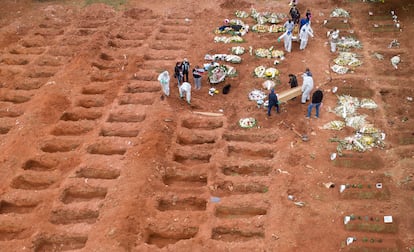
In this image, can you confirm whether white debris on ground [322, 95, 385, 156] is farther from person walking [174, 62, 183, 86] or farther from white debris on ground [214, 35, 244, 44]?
white debris on ground [214, 35, 244, 44]

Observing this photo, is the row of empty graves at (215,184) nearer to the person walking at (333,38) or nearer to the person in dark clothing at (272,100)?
the person in dark clothing at (272,100)

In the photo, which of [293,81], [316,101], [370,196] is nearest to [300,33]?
[293,81]

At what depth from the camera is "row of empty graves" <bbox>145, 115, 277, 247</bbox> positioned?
963 centimetres

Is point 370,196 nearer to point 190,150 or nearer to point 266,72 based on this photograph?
point 190,150

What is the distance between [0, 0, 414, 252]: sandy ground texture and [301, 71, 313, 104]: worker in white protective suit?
0.62 metres

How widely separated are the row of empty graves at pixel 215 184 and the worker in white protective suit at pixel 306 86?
2132mm

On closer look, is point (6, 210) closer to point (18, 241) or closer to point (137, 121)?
point (18, 241)

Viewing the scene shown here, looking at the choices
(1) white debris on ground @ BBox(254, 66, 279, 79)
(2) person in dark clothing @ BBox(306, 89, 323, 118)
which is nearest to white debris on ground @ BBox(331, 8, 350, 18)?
(1) white debris on ground @ BBox(254, 66, 279, 79)

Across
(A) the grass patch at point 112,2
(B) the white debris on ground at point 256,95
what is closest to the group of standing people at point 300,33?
(B) the white debris on ground at point 256,95

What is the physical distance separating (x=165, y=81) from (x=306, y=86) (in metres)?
4.97

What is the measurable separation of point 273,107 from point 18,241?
8.86m

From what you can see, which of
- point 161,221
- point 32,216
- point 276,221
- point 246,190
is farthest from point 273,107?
point 32,216

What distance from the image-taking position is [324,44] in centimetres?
1633

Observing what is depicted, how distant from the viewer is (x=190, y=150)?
1183 centimetres
